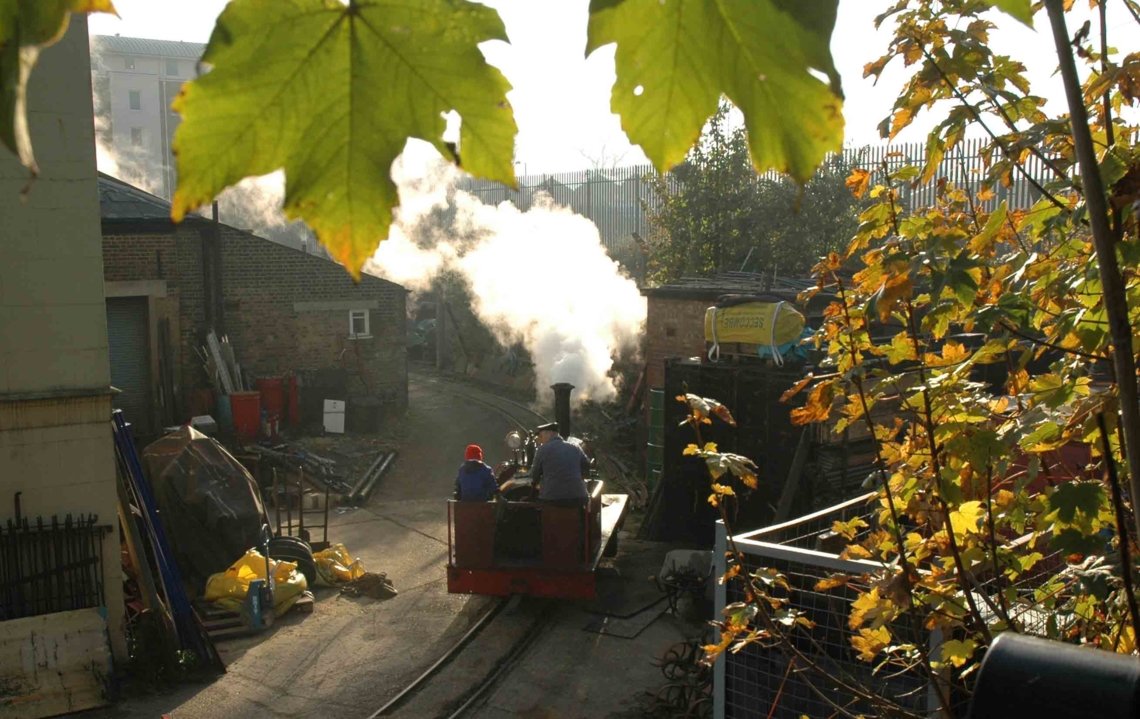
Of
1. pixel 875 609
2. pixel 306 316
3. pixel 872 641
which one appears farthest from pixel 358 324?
pixel 875 609

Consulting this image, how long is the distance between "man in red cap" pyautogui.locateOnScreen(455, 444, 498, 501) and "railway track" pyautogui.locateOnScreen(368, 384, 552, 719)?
125cm

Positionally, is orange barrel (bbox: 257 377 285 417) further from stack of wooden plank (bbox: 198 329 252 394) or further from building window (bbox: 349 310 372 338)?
building window (bbox: 349 310 372 338)

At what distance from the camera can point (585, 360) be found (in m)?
20.3

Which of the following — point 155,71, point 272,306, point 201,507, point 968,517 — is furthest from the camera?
point 272,306

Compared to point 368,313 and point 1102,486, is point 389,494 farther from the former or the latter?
point 1102,486

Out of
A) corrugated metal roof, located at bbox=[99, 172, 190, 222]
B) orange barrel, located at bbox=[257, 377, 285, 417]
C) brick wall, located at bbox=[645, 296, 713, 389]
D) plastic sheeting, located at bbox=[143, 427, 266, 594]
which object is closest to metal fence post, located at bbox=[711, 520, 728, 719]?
plastic sheeting, located at bbox=[143, 427, 266, 594]

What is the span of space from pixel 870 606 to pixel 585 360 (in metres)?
17.3

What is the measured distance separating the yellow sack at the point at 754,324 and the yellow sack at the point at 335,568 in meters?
5.26

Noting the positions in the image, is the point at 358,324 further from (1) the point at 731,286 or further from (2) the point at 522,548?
(2) the point at 522,548

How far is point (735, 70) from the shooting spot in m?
0.88

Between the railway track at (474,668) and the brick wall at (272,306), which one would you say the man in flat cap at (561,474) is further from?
the brick wall at (272,306)

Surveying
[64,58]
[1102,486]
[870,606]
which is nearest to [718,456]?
[870,606]

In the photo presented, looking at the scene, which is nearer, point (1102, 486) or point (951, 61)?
point (1102, 486)

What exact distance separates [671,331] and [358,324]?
797 centimetres
